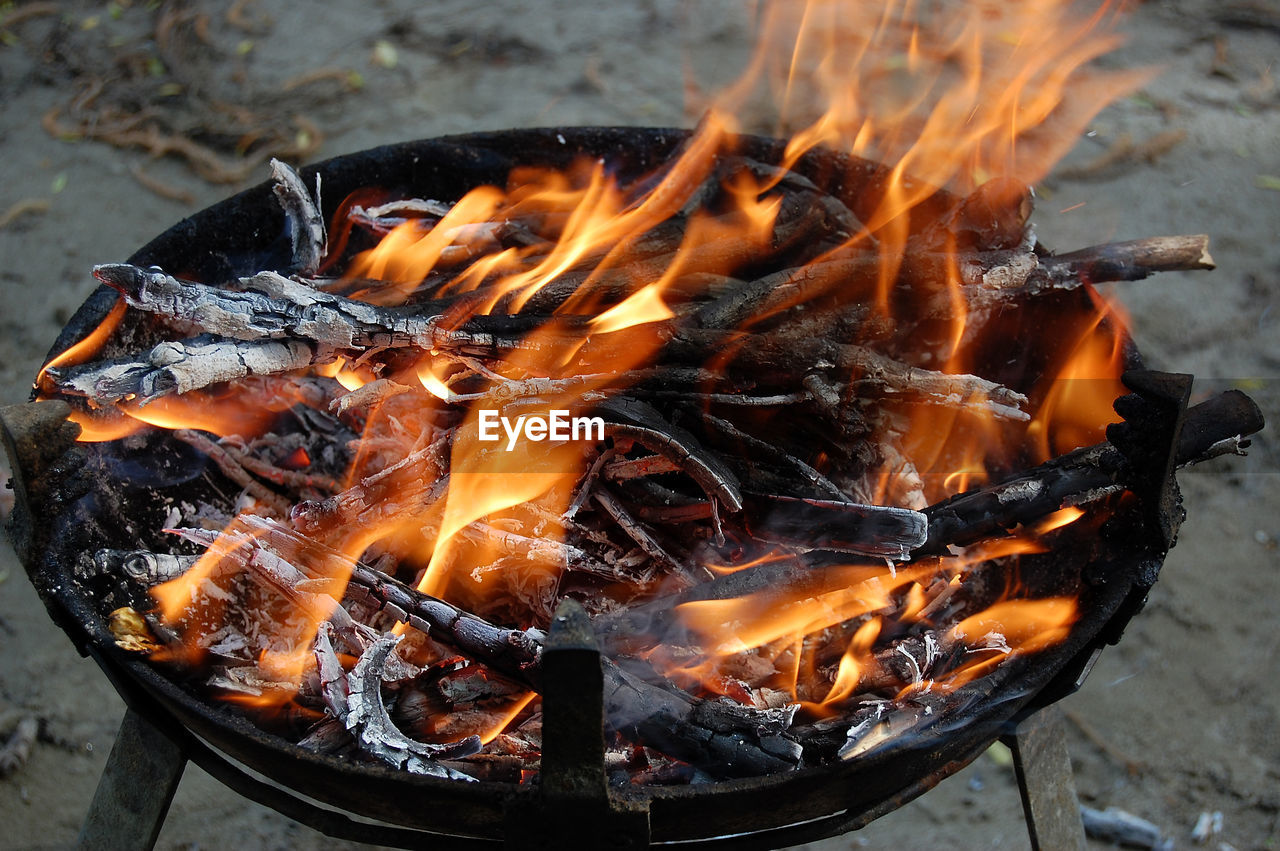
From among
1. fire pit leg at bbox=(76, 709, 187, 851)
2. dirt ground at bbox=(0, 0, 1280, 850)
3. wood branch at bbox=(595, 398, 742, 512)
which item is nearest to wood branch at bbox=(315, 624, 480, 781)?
fire pit leg at bbox=(76, 709, 187, 851)

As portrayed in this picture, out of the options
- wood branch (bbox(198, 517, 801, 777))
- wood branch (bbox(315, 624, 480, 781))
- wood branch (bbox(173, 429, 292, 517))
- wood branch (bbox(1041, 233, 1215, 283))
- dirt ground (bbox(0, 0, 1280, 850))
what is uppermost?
wood branch (bbox(1041, 233, 1215, 283))

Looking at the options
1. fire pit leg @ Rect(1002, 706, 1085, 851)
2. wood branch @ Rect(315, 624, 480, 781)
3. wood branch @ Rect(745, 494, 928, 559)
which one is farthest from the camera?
fire pit leg @ Rect(1002, 706, 1085, 851)

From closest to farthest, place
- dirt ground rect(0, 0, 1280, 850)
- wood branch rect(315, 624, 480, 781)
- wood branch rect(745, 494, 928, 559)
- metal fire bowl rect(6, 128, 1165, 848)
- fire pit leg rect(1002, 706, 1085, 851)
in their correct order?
metal fire bowl rect(6, 128, 1165, 848) < wood branch rect(315, 624, 480, 781) < wood branch rect(745, 494, 928, 559) < fire pit leg rect(1002, 706, 1085, 851) < dirt ground rect(0, 0, 1280, 850)

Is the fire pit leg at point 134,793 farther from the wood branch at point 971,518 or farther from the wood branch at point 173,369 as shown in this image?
the wood branch at point 971,518

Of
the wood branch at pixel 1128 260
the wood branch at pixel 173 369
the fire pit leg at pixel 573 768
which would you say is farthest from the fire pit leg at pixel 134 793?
the wood branch at pixel 1128 260

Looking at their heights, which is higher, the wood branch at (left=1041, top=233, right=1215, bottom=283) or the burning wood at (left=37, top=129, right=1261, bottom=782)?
the wood branch at (left=1041, top=233, right=1215, bottom=283)

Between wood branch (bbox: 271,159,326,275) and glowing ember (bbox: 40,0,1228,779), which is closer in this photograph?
glowing ember (bbox: 40,0,1228,779)

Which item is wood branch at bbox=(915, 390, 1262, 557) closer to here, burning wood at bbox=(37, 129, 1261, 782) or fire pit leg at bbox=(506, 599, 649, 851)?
burning wood at bbox=(37, 129, 1261, 782)

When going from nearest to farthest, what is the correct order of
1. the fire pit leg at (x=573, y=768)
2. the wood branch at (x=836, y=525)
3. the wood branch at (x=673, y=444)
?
the fire pit leg at (x=573, y=768) < the wood branch at (x=836, y=525) < the wood branch at (x=673, y=444)
